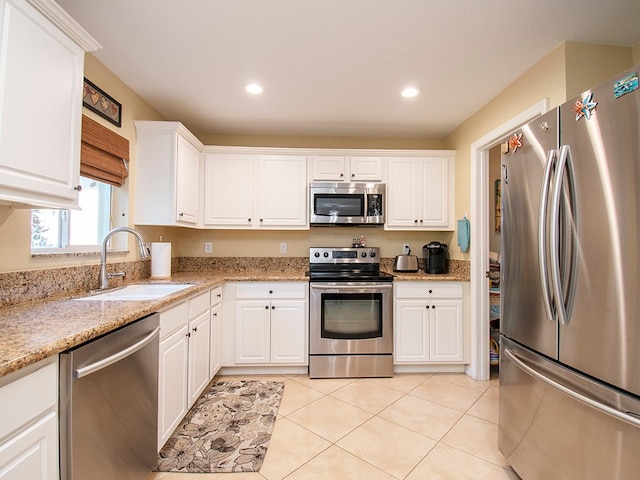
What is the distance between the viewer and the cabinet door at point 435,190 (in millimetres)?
3031

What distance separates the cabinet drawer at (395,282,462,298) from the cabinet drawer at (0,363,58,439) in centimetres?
238

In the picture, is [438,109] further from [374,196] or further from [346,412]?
[346,412]

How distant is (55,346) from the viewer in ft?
2.82

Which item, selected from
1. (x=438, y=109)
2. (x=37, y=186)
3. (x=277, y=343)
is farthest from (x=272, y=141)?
(x=37, y=186)

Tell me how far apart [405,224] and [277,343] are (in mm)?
1747

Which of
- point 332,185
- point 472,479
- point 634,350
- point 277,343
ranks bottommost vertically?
point 472,479

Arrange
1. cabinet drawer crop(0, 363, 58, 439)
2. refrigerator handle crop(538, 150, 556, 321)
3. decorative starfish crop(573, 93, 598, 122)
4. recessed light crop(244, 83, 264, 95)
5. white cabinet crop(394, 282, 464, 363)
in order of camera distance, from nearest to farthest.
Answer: cabinet drawer crop(0, 363, 58, 439) → decorative starfish crop(573, 93, 598, 122) → refrigerator handle crop(538, 150, 556, 321) → recessed light crop(244, 83, 264, 95) → white cabinet crop(394, 282, 464, 363)

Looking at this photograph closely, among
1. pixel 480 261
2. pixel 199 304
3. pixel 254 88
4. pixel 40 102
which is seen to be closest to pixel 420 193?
pixel 480 261

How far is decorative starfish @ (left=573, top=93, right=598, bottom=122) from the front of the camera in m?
1.03

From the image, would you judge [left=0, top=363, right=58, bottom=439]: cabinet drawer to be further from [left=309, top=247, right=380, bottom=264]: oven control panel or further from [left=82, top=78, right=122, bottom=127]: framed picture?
[left=309, top=247, right=380, bottom=264]: oven control panel

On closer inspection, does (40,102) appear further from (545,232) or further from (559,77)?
(559,77)

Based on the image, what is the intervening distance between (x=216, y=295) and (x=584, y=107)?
2494 millimetres

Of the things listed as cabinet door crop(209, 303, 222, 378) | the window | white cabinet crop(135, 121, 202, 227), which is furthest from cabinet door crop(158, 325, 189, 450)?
white cabinet crop(135, 121, 202, 227)

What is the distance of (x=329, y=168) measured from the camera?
2.99 meters
